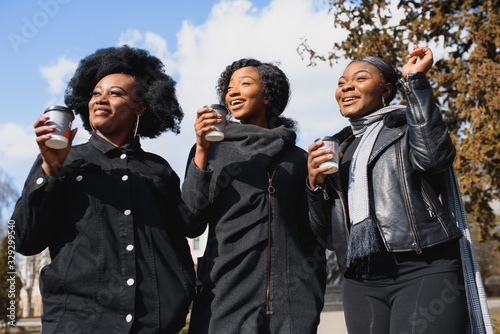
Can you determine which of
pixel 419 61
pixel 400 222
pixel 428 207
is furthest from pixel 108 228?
pixel 419 61

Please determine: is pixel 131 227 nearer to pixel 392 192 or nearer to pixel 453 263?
pixel 392 192

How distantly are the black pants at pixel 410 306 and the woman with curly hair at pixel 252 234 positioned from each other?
Answer: 33 cm

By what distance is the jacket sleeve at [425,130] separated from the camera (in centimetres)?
247

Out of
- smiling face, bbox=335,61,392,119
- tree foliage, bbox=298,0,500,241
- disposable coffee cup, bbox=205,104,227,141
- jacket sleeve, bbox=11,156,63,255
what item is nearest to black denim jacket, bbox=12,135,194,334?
jacket sleeve, bbox=11,156,63,255

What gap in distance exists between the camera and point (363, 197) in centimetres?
264

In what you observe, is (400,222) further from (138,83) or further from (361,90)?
(138,83)

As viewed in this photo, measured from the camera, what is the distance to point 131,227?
8.40ft

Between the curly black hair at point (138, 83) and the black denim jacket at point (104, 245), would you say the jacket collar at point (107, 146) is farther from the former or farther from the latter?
the curly black hair at point (138, 83)

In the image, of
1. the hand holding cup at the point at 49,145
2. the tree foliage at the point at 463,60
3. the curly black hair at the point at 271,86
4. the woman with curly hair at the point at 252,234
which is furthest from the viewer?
the tree foliage at the point at 463,60

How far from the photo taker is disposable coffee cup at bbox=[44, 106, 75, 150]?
2.21 m

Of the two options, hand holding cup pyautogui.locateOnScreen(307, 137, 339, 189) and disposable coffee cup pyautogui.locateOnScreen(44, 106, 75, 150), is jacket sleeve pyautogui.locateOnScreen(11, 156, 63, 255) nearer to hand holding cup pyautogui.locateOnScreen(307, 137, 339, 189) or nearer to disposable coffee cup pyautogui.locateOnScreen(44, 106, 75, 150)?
disposable coffee cup pyautogui.locateOnScreen(44, 106, 75, 150)

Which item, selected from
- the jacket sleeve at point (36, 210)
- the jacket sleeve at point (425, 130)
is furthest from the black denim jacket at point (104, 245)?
the jacket sleeve at point (425, 130)

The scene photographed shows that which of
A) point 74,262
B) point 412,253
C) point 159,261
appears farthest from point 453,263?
point 74,262

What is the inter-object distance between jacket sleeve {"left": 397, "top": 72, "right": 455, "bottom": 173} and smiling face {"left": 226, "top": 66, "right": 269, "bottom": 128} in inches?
44.1
